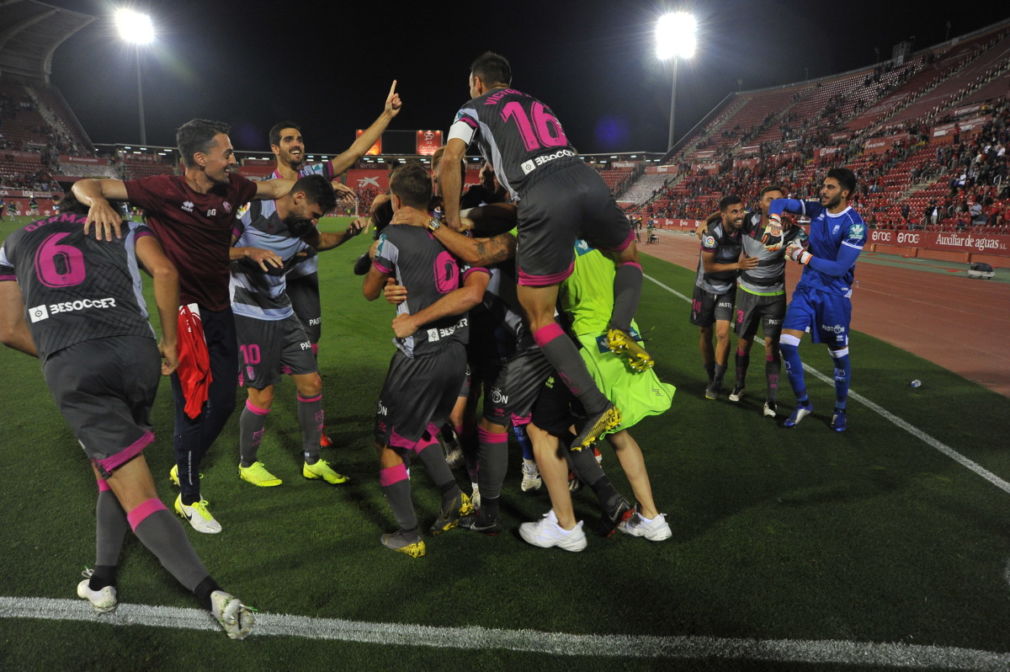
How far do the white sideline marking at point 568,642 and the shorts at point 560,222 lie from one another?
1829 millimetres

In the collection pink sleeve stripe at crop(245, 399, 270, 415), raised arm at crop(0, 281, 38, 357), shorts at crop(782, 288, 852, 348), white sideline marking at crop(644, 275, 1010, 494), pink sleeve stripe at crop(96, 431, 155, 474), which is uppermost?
raised arm at crop(0, 281, 38, 357)

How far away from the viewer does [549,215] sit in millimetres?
3117

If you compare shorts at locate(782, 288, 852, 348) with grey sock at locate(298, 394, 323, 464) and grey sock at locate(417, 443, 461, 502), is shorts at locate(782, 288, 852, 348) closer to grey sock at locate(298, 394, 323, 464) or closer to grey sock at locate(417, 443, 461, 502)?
grey sock at locate(417, 443, 461, 502)

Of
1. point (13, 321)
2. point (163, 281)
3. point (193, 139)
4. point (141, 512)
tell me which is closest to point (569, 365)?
point (163, 281)

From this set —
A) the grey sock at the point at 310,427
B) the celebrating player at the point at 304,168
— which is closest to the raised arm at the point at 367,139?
the celebrating player at the point at 304,168

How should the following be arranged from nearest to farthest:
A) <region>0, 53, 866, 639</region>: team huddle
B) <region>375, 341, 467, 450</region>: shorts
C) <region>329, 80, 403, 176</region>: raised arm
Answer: <region>0, 53, 866, 639</region>: team huddle
<region>375, 341, 467, 450</region>: shorts
<region>329, 80, 403, 176</region>: raised arm

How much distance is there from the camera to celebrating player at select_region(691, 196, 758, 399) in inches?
241

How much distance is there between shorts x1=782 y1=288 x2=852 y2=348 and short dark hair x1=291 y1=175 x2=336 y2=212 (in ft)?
14.5

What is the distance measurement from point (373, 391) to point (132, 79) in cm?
8536

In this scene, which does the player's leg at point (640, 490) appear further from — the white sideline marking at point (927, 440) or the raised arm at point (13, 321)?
the raised arm at point (13, 321)

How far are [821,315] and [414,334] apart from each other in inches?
172

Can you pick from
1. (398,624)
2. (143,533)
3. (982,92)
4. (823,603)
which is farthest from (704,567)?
(982,92)

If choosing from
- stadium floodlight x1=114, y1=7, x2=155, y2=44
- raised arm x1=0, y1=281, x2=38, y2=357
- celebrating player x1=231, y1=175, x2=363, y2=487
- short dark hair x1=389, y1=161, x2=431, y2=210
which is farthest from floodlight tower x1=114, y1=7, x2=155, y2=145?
short dark hair x1=389, y1=161, x2=431, y2=210

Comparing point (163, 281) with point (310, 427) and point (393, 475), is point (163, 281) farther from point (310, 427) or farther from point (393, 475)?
point (310, 427)
